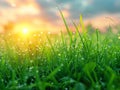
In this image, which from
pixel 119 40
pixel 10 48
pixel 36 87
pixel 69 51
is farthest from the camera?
pixel 119 40

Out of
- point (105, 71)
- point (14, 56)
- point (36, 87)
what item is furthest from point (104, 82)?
point (14, 56)

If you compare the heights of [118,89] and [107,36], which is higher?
[107,36]

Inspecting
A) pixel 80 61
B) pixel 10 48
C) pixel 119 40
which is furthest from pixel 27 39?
pixel 119 40

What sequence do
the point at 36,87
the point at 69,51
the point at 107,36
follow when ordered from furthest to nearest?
the point at 107,36
the point at 69,51
the point at 36,87

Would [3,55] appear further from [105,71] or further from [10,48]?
[105,71]

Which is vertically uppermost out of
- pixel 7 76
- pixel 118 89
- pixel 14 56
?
pixel 14 56

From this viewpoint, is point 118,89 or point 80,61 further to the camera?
point 80,61
